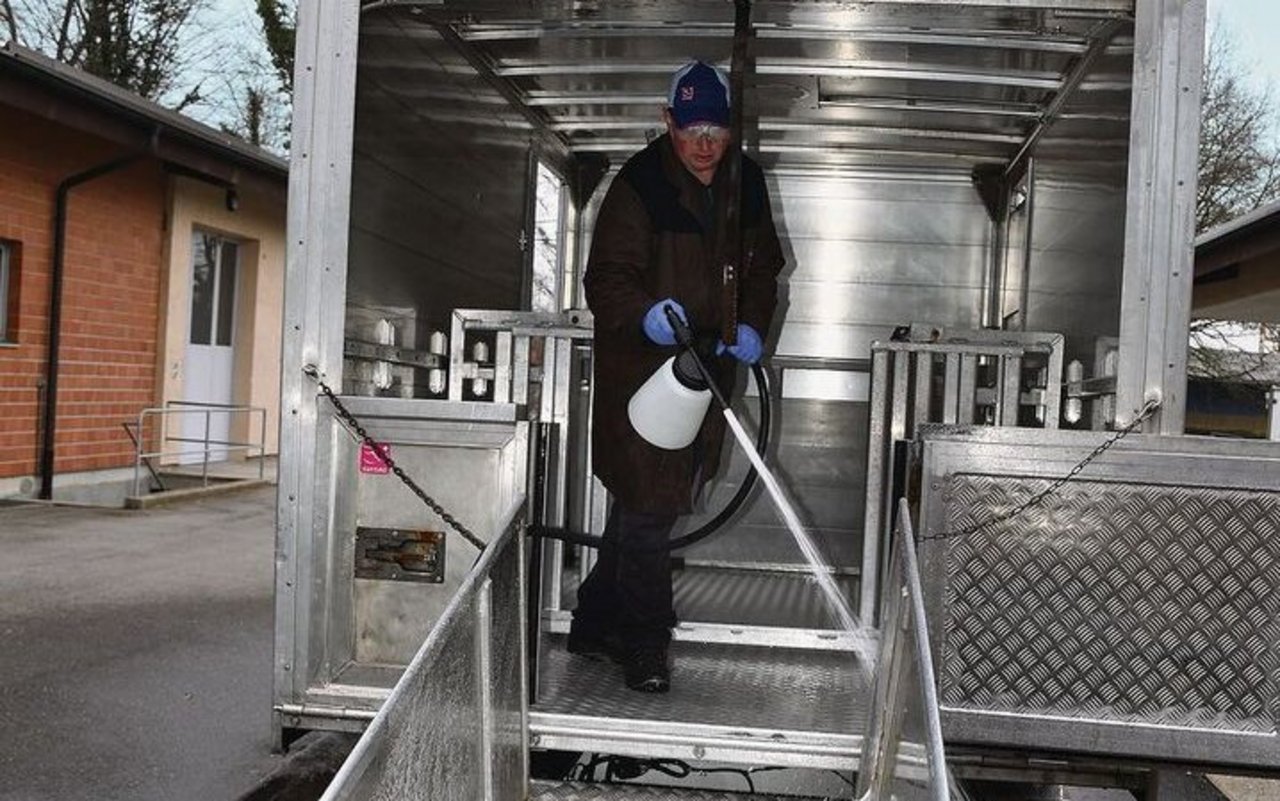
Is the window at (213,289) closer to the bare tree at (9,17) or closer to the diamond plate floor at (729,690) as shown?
the diamond plate floor at (729,690)

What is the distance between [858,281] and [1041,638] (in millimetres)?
3478

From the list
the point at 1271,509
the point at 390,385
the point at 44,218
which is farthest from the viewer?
the point at 44,218

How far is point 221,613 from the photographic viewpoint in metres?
7.91

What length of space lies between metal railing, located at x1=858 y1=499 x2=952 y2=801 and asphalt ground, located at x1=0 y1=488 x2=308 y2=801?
2.79 metres

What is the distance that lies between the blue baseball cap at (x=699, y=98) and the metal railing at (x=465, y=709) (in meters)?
1.41

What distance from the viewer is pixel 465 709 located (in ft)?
8.95

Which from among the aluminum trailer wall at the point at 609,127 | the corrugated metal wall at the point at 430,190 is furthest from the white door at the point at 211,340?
the corrugated metal wall at the point at 430,190

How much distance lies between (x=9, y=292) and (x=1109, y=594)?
36.6ft

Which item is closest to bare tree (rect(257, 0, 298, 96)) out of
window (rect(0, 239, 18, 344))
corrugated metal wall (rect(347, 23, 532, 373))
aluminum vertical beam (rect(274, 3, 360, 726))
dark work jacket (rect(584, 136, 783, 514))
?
window (rect(0, 239, 18, 344))

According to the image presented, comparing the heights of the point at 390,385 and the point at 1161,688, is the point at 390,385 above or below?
above

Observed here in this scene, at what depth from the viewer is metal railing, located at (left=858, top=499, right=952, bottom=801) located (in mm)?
2275

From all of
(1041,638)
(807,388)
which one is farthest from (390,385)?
(807,388)

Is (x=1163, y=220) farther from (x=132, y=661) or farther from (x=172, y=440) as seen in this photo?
(x=172, y=440)

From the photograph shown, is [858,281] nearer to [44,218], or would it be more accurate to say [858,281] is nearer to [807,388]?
[807,388]
